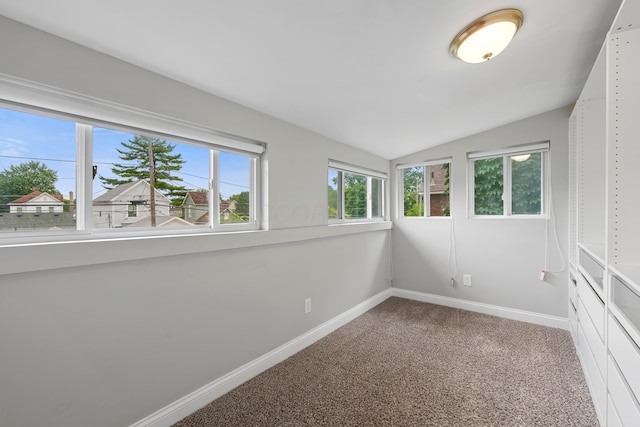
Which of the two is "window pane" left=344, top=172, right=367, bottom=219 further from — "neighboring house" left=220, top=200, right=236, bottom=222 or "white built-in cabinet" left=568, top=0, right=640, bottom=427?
"white built-in cabinet" left=568, top=0, right=640, bottom=427

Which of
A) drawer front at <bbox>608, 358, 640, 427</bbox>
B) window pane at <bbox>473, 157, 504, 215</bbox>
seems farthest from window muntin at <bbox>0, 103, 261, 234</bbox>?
window pane at <bbox>473, 157, 504, 215</bbox>

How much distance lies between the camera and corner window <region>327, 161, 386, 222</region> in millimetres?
3008

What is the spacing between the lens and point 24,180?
126cm

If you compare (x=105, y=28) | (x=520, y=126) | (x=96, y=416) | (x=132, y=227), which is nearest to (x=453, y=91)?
(x=520, y=126)

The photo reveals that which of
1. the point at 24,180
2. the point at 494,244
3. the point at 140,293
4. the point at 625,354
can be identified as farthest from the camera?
the point at 494,244

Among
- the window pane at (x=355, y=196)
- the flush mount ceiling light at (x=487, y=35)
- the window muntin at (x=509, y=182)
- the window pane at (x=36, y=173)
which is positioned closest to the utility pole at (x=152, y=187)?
the window pane at (x=36, y=173)

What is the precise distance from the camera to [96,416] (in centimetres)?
134

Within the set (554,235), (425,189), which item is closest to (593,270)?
(554,235)

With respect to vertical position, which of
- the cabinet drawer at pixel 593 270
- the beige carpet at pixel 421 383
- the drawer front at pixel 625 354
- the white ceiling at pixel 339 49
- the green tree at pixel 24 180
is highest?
the white ceiling at pixel 339 49

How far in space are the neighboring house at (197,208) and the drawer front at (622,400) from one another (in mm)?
2173

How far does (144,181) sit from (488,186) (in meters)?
3.31

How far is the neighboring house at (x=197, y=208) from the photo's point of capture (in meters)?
1.82

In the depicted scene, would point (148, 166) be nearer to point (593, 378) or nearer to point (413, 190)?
point (593, 378)

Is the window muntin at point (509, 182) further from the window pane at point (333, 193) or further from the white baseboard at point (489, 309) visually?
the window pane at point (333, 193)
